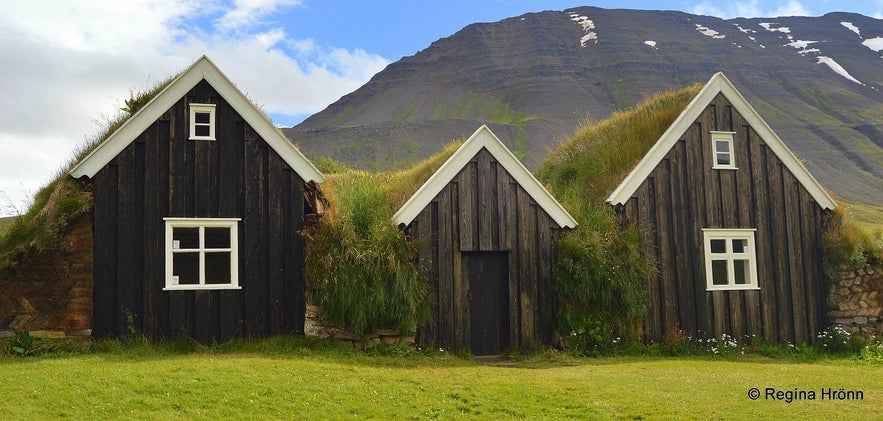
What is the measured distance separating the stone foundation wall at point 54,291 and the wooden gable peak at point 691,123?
430 inches

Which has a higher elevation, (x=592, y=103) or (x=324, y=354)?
(x=592, y=103)

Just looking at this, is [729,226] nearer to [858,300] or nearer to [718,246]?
[718,246]

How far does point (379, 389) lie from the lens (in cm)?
1134

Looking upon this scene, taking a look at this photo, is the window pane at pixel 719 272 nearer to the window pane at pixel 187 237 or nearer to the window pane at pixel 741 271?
the window pane at pixel 741 271

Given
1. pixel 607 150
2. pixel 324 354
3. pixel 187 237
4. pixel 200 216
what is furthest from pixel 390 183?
pixel 324 354

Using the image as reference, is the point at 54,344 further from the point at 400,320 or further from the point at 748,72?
the point at 748,72

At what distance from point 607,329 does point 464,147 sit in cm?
488

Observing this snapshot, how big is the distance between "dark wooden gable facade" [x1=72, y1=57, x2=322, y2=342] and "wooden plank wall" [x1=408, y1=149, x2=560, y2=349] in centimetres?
259

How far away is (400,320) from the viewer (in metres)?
15.3

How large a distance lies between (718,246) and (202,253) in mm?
11823

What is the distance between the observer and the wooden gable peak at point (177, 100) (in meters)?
15.0

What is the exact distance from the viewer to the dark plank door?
16625 mm

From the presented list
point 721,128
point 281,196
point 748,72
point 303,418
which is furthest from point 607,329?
point 748,72

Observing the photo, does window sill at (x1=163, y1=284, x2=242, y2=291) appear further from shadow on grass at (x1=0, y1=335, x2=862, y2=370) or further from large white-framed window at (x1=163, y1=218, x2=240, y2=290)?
shadow on grass at (x1=0, y1=335, x2=862, y2=370)
